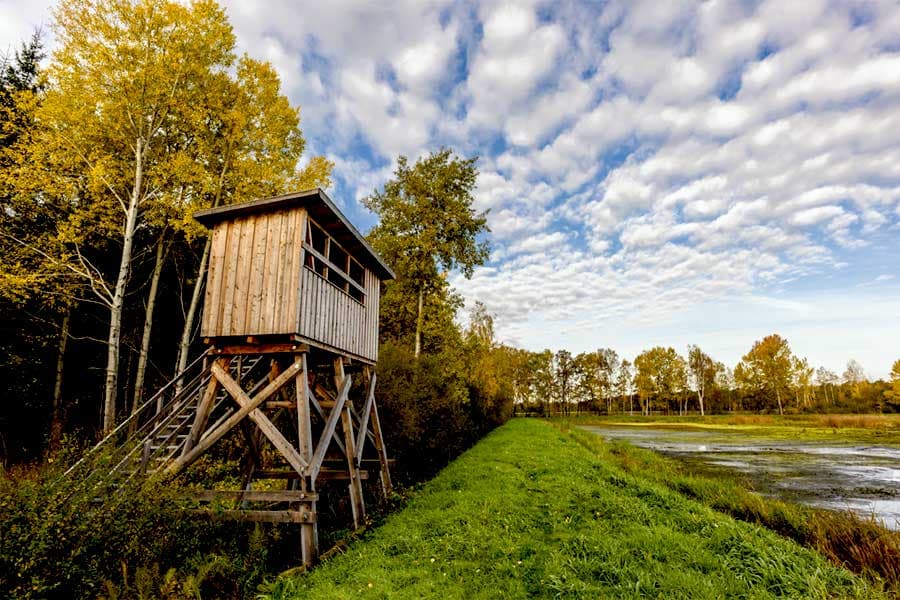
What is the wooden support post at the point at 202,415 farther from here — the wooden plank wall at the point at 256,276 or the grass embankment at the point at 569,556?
the grass embankment at the point at 569,556

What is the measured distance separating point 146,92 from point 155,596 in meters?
12.7

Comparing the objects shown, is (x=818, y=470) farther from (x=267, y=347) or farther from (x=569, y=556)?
(x=267, y=347)

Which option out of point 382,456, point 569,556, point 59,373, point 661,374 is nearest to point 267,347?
point 382,456

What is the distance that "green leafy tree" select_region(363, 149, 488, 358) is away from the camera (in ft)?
68.2

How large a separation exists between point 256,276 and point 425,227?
14.0m

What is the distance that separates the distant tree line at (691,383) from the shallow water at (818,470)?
92.6ft

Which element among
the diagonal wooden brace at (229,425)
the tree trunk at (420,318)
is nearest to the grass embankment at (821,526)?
the diagonal wooden brace at (229,425)

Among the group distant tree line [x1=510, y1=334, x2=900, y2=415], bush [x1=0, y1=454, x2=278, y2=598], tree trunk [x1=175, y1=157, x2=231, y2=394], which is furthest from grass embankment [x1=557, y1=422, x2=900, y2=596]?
distant tree line [x1=510, y1=334, x2=900, y2=415]

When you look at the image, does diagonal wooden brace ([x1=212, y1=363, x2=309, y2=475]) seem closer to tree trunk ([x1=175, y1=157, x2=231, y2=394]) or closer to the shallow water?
tree trunk ([x1=175, y1=157, x2=231, y2=394])

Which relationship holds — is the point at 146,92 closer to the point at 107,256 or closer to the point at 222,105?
the point at 222,105

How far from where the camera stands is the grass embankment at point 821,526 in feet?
20.9

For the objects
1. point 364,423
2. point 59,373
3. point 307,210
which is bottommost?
point 364,423

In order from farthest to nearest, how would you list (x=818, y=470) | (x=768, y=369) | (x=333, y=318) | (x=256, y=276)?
(x=768, y=369), (x=818, y=470), (x=333, y=318), (x=256, y=276)

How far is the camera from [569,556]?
6.09 meters
